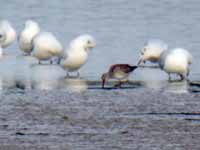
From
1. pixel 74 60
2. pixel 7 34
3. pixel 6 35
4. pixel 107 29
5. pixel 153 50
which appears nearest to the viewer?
pixel 74 60

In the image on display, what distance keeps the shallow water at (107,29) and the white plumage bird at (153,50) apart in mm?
220

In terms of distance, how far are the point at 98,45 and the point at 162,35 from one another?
2.25 meters

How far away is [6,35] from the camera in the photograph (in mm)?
21953

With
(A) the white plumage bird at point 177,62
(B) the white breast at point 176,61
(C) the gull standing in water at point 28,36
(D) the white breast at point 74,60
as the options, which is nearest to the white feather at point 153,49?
(A) the white plumage bird at point 177,62

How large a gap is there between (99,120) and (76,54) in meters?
5.81

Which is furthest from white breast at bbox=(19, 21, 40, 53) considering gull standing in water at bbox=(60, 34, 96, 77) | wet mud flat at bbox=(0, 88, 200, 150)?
wet mud flat at bbox=(0, 88, 200, 150)

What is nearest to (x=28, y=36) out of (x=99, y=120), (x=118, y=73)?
(x=118, y=73)

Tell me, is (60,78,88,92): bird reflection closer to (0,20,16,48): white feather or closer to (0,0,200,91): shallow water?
(0,0,200,91): shallow water

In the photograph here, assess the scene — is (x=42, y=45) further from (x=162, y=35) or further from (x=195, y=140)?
(x=195, y=140)

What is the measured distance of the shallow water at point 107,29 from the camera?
1719 centimetres

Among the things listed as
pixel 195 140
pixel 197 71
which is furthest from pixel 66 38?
pixel 195 140

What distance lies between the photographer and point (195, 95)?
1449 cm

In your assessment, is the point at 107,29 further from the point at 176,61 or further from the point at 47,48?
the point at 176,61

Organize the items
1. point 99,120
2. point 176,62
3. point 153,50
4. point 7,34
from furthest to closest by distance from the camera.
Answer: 1. point 7,34
2. point 153,50
3. point 176,62
4. point 99,120
